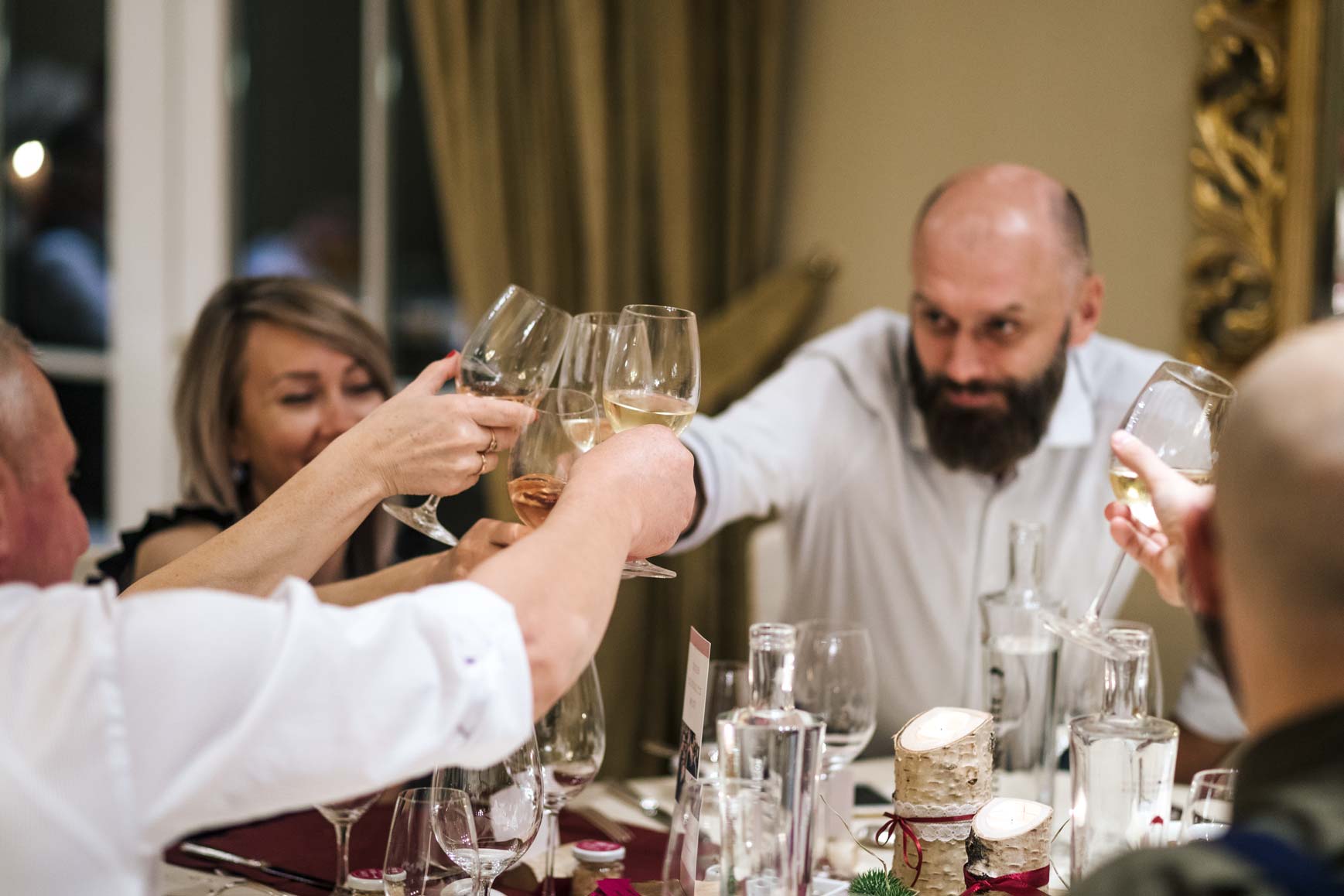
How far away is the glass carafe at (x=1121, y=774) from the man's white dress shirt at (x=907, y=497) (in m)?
1.07

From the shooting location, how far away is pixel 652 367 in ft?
4.04

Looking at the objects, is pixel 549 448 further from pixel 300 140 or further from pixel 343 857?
pixel 300 140

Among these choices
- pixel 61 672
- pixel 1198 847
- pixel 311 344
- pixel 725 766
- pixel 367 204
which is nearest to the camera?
pixel 1198 847

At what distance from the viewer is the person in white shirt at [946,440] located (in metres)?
2.12

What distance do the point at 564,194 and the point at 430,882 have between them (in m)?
2.63

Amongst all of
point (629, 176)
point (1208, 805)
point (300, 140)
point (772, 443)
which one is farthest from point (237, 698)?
point (300, 140)

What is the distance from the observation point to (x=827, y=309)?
3.35 metres

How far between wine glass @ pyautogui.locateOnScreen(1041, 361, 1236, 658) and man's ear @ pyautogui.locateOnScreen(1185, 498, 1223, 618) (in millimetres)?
407

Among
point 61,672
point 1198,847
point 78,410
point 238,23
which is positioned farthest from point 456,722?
point 238,23

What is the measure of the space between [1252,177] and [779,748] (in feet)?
6.18

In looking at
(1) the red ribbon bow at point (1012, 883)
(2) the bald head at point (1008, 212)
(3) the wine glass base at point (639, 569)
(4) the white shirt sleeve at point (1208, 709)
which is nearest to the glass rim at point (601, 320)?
(3) the wine glass base at point (639, 569)

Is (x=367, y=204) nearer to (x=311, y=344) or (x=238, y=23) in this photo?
(x=238, y=23)

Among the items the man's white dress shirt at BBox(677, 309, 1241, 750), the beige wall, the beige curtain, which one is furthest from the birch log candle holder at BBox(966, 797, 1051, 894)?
the beige curtain

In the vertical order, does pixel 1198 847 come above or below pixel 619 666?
above
